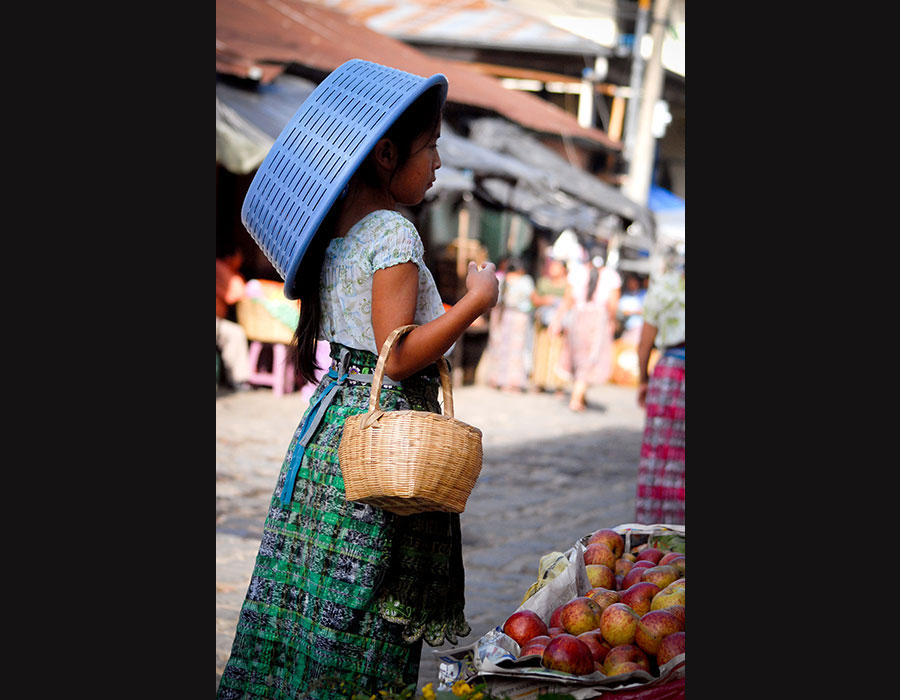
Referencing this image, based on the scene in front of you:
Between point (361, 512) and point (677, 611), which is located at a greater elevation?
point (361, 512)

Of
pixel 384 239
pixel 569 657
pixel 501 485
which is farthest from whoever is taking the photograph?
pixel 501 485

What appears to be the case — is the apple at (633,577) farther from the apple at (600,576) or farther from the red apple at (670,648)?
the red apple at (670,648)

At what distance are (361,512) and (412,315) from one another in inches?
20.0

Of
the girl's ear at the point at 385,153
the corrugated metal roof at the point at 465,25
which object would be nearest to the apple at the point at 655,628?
the girl's ear at the point at 385,153

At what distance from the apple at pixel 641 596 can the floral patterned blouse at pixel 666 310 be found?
7.53 feet

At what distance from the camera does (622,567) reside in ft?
11.7

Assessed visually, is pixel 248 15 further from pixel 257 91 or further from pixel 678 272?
pixel 678 272

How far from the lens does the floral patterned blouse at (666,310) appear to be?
5387 mm

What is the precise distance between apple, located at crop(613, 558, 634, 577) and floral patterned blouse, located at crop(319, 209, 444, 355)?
1334 millimetres

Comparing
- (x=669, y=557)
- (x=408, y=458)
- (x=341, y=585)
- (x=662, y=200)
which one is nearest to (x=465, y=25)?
(x=662, y=200)

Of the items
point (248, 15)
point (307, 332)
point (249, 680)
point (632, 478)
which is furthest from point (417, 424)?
point (248, 15)

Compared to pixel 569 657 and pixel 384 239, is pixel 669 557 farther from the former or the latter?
pixel 384 239

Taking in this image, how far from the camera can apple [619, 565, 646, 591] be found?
11.1 ft

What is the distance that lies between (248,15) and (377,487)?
34.9 ft
